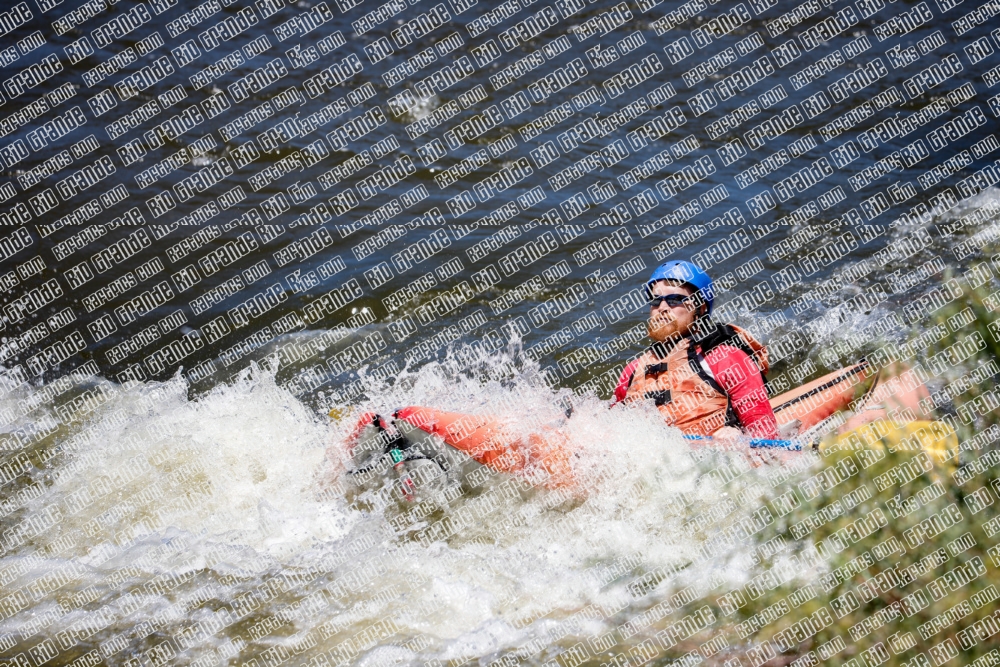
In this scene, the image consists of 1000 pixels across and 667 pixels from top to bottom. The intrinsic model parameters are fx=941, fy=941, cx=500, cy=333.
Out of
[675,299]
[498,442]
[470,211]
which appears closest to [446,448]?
[498,442]

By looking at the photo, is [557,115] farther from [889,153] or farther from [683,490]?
[683,490]

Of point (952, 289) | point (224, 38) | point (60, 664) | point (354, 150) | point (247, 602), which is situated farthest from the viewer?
point (224, 38)

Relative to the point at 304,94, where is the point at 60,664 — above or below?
below

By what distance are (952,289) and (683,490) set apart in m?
2.48

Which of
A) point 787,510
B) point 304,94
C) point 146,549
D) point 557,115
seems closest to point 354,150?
point 304,94

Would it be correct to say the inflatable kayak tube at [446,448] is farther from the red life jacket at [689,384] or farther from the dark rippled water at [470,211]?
the dark rippled water at [470,211]

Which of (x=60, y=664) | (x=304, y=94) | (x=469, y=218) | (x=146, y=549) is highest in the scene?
(x=304, y=94)

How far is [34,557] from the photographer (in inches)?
226

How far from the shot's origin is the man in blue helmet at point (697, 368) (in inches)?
235

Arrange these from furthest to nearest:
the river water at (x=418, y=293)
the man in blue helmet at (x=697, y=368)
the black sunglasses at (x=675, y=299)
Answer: the black sunglasses at (x=675, y=299) < the man in blue helmet at (x=697, y=368) < the river water at (x=418, y=293)

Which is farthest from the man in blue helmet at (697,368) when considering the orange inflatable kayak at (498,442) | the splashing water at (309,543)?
the orange inflatable kayak at (498,442)

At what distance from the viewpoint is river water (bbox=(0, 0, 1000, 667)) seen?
17.0ft

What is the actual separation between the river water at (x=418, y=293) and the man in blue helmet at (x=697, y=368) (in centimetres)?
28

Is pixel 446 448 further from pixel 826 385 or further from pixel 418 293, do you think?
pixel 418 293
